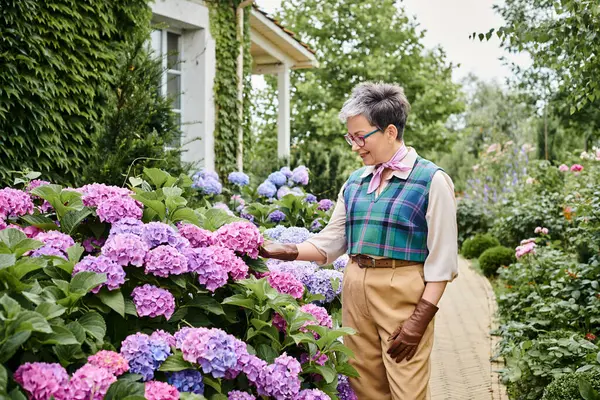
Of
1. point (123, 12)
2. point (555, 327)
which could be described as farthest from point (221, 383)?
point (123, 12)

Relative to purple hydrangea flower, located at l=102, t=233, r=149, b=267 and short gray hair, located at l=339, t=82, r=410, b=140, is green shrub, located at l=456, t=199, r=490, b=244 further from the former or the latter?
purple hydrangea flower, located at l=102, t=233, r=149, b=267

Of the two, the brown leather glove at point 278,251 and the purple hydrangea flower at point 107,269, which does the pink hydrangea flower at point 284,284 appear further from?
the purple hydrangea flower at point 107,269

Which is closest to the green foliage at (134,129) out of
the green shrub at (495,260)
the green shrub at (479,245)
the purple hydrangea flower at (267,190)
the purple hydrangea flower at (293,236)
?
the purple hydrangea flower at (267,190)

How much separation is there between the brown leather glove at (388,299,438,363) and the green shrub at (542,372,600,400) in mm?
1504

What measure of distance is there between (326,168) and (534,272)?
17.2 feet

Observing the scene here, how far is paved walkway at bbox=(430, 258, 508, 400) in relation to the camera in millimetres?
4852

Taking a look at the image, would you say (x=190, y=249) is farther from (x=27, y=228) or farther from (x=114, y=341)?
(x=27, y=228)

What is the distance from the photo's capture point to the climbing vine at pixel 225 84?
25.9 ft

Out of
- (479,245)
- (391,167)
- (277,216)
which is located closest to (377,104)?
(391,167)

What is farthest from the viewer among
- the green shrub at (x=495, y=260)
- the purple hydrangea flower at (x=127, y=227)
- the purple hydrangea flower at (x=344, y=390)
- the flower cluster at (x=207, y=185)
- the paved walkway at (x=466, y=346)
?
the green shrub at (x=495, y=260)

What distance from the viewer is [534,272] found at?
659 cm

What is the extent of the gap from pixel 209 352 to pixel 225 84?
21.7 ft

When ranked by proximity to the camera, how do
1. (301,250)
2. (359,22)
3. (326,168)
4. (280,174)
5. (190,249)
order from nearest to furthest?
(190,249) → (301,250) → (280,174) → (326,168) → (359,22)

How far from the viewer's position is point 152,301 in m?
1.86
